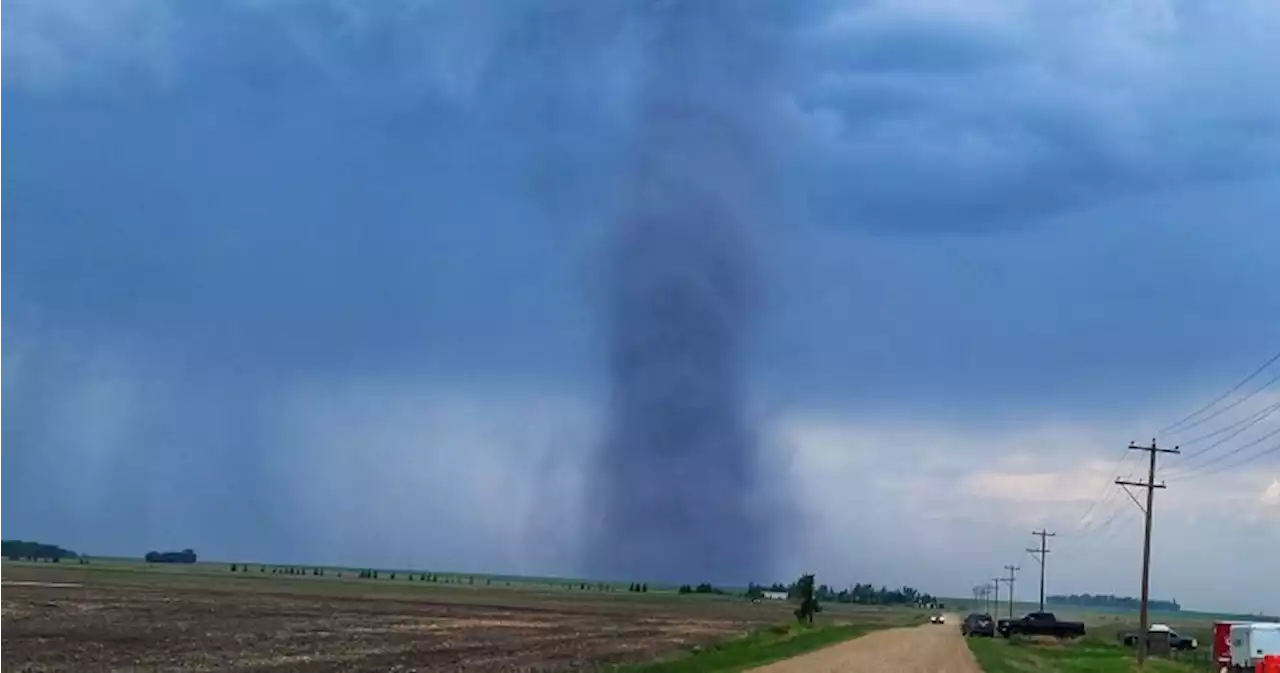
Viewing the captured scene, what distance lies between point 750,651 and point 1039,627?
219 ft

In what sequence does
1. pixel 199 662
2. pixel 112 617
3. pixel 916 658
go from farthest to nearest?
1. pixel 112 617
2. pixel 916 658
3. pixel 199 662

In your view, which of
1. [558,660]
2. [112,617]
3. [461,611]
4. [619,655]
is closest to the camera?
[558,660]

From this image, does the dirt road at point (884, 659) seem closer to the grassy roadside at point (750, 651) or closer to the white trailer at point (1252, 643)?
the grassy roadside at point (750, 651)

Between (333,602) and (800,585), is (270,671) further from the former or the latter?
(800,585)

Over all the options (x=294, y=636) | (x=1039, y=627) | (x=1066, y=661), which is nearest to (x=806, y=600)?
(x=1039, y=627)

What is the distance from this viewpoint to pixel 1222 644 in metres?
68.7

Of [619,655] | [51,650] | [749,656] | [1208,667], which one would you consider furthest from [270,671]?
[1208,667]

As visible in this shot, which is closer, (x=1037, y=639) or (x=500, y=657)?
(x=500, y=657)

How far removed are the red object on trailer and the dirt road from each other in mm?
10720

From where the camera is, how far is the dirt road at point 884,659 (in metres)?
56.2

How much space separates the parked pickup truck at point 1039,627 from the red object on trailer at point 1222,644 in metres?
55.3

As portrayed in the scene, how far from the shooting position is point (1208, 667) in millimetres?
81125

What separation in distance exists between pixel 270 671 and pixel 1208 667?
5532 centimetres

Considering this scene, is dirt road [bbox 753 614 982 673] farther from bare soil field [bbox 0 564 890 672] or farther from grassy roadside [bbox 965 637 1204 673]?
bare soil field [bbox 0 564 890 672]
